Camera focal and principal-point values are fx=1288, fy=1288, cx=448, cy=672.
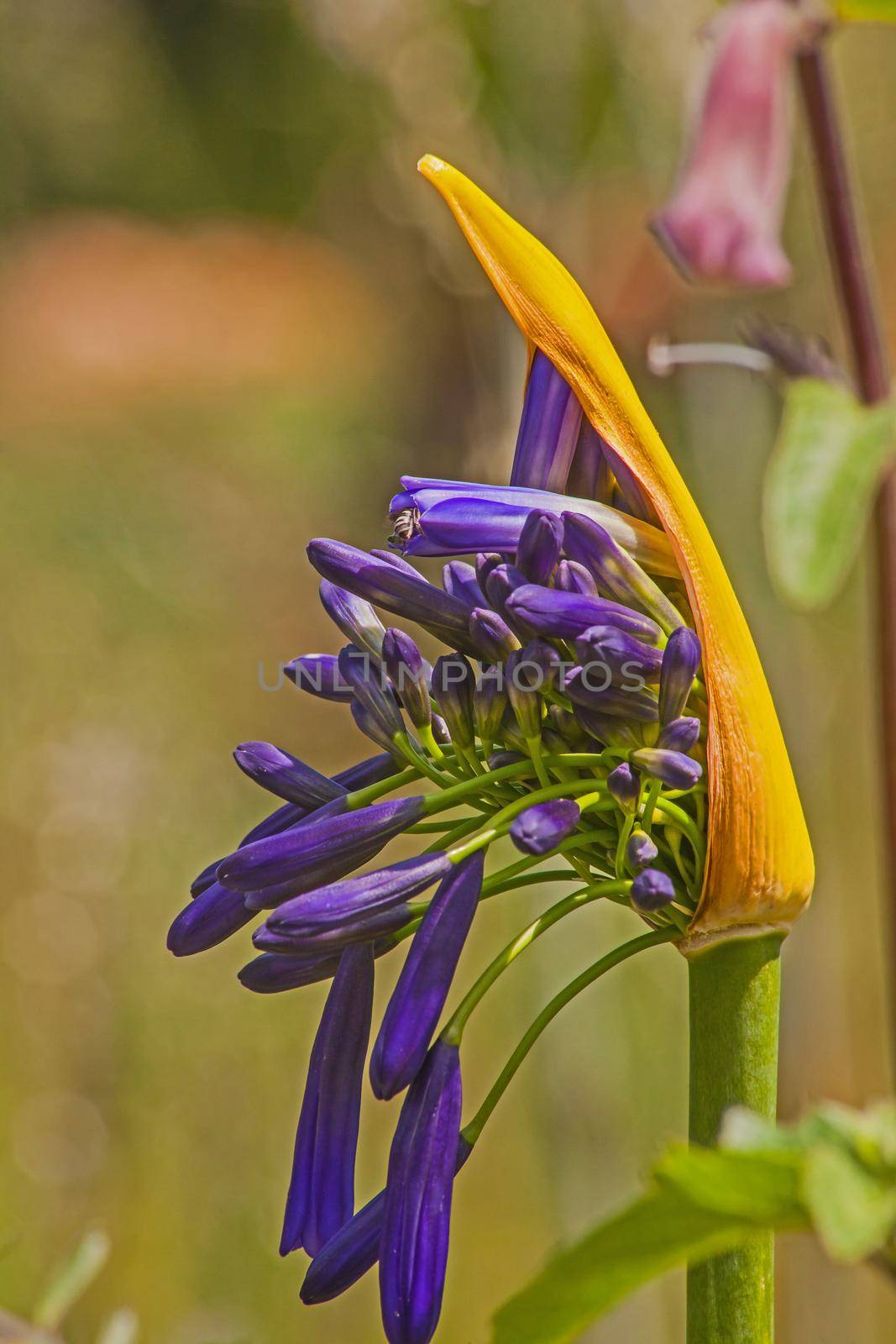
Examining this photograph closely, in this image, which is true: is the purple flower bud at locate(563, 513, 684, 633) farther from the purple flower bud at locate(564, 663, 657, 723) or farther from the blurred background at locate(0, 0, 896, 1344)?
the blurred background at locate(0, 0, 896, 1344)

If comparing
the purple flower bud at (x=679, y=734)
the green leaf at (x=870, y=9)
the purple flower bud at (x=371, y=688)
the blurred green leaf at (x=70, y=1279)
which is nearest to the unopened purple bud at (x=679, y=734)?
the purple flower bud at (x=679, y=734)

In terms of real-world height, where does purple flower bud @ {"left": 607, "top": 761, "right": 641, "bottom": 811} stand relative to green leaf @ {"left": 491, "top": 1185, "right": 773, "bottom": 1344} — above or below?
above

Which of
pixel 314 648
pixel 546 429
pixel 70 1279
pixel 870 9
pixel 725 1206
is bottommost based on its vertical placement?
pixel 70 1279

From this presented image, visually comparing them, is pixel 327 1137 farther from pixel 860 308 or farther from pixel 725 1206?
pixel 860 308

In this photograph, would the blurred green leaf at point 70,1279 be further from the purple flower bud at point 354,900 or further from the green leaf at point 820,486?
the green leaf at point 820,486

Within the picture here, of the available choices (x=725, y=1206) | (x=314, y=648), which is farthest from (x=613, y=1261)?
(x=314, y=648)

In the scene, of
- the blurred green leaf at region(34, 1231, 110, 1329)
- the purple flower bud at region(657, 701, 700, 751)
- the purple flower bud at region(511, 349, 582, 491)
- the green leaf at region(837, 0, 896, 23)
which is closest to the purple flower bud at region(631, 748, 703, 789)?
the purple flower bud at region(657, 701, 700, 751)
